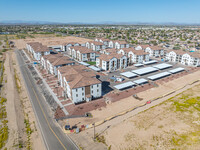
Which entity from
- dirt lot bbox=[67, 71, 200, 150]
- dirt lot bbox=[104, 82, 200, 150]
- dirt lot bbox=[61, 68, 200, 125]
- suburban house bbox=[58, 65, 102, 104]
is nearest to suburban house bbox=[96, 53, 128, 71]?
dirt lot bbox=[61, 68, 200, 125]

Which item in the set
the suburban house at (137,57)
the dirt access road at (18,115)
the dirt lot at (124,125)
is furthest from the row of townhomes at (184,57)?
the dirt access road at (18,115)

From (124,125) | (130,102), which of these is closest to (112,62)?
(130,102)

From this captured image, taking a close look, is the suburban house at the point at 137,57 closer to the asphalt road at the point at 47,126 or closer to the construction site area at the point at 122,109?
the construction site area at the point at 122,109

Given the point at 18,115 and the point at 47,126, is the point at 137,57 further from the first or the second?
the point at 18,115

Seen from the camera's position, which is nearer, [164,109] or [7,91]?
[164,109]

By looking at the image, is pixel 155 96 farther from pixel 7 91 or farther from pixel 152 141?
pixel 7 91

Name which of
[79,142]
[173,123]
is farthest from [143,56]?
[79,142]

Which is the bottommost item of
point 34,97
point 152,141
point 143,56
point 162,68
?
point 152,141

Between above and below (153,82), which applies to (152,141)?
below
